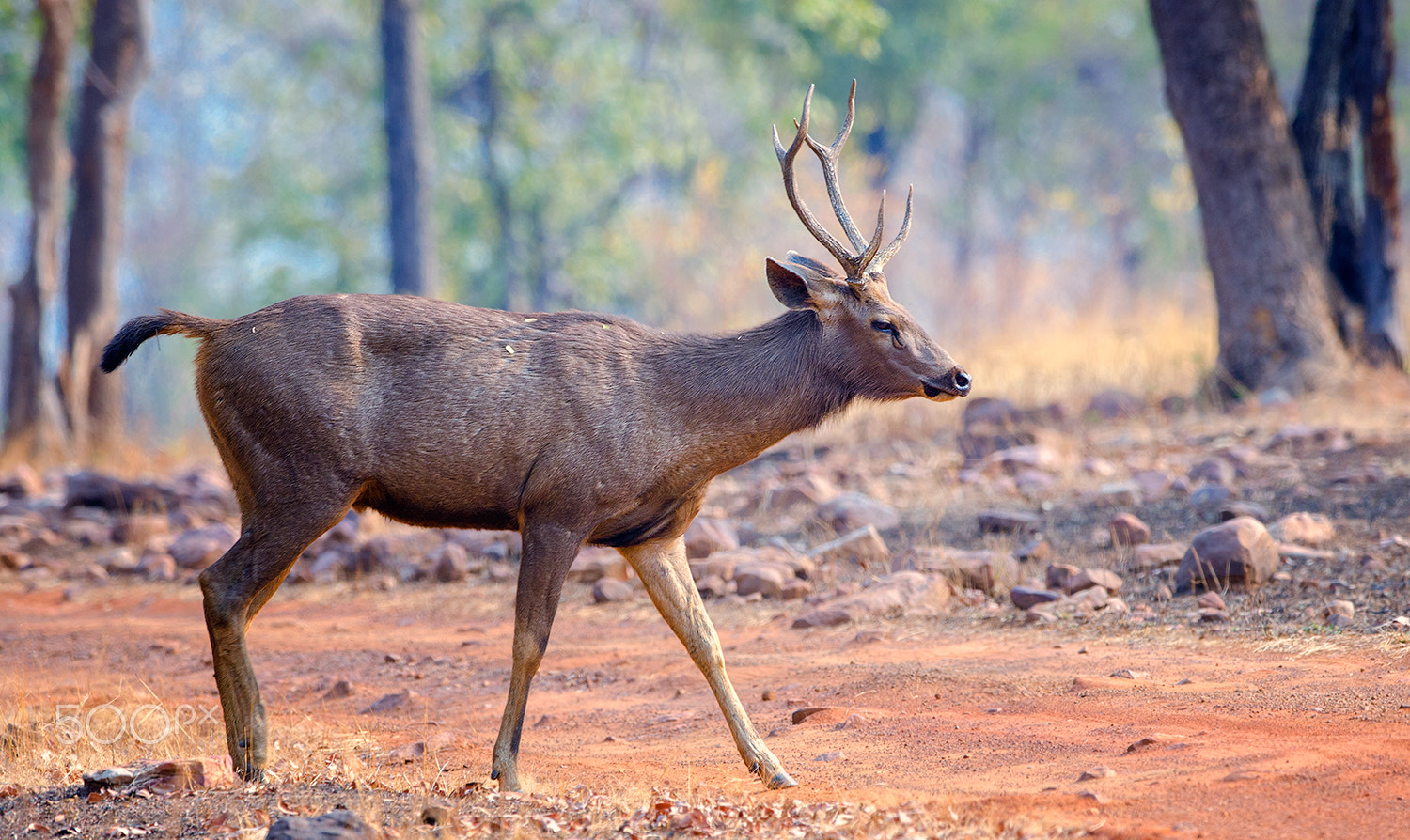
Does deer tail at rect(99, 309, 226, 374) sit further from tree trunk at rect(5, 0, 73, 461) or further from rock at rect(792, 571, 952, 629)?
tree trunk at rect(5, 0, 73, 461)

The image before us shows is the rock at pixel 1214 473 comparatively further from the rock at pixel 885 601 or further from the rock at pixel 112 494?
the rock at pixel 112 494

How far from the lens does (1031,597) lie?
7250 millimetres

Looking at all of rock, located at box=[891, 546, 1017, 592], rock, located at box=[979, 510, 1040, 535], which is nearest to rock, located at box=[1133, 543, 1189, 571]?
rock, located at box=[891, 546, 1017, 592]

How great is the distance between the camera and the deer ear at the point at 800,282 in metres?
5.49

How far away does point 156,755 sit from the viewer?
5574 millimetres

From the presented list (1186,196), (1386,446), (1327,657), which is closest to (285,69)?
(1186,196)

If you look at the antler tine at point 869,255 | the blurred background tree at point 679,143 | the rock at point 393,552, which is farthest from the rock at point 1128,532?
the blurred background tree at point 679,143

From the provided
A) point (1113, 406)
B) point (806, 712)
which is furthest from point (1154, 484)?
point (806, 712)

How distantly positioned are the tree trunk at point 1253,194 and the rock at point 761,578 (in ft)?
19.2

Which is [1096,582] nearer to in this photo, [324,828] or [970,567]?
[970,567]

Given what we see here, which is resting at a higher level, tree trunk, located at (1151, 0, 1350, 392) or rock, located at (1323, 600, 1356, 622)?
tree trunk, located at (1151, 0, 1350, 392)

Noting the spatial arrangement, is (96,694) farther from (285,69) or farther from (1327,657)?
(285,69)

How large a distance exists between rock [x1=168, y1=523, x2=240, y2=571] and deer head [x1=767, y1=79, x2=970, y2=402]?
20.0 feet

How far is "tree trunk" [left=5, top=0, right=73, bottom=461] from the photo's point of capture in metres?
15.1
